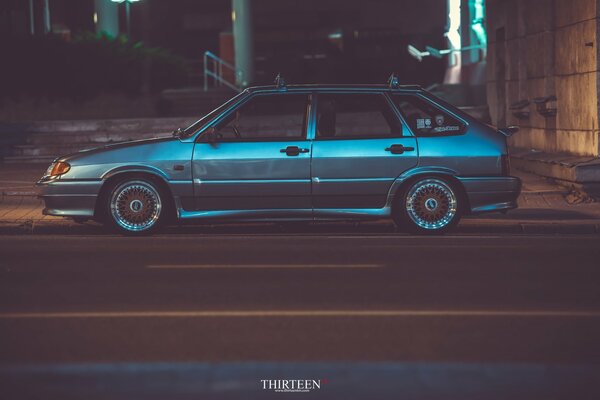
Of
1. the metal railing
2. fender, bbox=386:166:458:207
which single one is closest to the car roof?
fender, bbox=386:166:458:207

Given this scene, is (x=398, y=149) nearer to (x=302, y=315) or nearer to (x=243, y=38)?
(x=302, y=315)

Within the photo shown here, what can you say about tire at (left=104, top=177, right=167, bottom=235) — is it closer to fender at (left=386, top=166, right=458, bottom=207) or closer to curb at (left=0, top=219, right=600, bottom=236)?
curb at (left=0, top=219, right=600, bottom=236)

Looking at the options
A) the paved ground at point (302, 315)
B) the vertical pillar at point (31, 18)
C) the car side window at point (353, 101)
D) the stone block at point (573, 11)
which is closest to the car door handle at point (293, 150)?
the car side window at point (353, 101)

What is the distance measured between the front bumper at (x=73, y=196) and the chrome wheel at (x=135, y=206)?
0.71ft

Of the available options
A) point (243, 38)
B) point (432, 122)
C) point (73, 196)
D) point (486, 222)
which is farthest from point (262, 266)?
point (243, 38)

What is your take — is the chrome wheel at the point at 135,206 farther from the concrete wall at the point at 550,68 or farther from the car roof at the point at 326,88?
the concrete wall at the point at 550,68

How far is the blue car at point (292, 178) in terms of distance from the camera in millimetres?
14523

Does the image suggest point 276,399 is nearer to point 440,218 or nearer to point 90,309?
Result: point 90,309

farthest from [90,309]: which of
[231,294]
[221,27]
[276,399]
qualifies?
[221,27]

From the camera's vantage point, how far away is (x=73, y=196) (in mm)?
14602

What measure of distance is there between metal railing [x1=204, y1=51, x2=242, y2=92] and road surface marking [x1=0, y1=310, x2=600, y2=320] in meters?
26.4

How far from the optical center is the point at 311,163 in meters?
14.5

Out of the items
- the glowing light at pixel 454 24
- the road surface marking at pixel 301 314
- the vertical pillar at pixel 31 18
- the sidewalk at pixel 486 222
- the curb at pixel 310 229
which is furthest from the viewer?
the vertical pillar at pixel 31 18

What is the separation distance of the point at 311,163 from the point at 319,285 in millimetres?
4227
